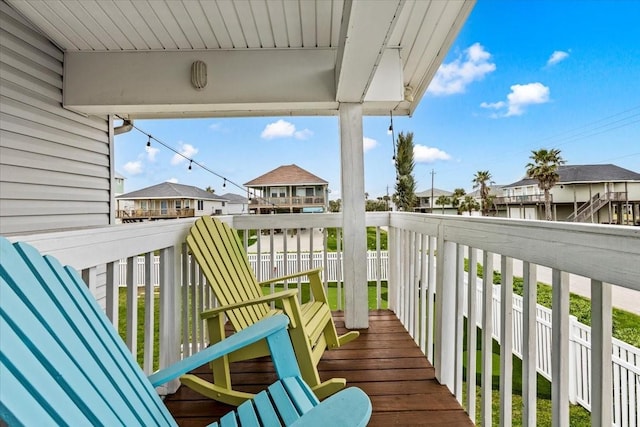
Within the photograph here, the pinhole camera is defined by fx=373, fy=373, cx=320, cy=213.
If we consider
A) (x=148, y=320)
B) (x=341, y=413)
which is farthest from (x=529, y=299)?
(x=148, y=320)

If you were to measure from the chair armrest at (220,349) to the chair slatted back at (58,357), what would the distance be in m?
0.07

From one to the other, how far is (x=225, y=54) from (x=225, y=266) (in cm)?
187

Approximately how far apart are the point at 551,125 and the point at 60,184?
5287 mm

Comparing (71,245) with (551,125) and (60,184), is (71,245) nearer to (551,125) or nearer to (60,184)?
(60,184)

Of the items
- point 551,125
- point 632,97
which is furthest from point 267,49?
point 551,125

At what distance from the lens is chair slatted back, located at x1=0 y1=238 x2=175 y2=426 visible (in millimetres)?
719

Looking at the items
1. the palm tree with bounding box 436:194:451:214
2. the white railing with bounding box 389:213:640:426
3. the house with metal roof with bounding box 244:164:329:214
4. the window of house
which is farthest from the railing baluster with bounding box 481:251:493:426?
the window of house

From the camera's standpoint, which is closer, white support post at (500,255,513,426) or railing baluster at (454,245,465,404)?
white support post at (500,255,513,426)

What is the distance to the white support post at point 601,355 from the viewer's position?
35.3 inches

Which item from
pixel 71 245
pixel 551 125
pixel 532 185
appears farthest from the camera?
pixel 551 125

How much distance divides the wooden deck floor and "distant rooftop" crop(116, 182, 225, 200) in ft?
8.26

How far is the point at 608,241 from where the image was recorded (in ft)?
2.88

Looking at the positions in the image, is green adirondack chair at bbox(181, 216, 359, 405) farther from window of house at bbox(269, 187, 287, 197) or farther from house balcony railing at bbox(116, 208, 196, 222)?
house balcony railing at bbox(116, 208, 196, 222)

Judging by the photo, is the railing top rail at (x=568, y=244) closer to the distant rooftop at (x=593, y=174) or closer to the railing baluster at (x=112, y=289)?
the distant rooftop at (x=593, y=174)
